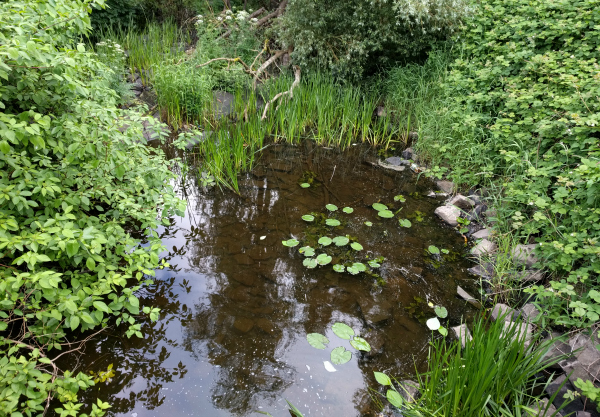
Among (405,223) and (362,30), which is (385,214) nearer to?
(405,223)

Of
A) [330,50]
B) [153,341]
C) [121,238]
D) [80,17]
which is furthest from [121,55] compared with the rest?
[153,341]

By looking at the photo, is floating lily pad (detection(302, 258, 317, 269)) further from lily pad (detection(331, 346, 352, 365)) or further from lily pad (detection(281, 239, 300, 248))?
lily pad (detection(331, 346, 352, 365))

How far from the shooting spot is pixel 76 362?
2.36 metres

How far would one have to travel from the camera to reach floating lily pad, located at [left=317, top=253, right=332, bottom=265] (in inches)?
136

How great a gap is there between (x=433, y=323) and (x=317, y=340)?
38.5 inches

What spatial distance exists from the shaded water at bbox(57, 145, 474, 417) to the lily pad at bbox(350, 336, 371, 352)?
43 mm

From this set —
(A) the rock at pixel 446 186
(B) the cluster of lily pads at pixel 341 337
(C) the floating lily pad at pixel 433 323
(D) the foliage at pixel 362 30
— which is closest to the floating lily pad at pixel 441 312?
(C) the floating lily pad at pixel 433 323

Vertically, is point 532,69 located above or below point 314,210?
above

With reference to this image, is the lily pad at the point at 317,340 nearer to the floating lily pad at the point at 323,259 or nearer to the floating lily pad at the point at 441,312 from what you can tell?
the floating lily pad at the point at 323,259

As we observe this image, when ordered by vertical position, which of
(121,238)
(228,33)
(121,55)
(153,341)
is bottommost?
(153,341)

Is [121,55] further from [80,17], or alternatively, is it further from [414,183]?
[414,183]

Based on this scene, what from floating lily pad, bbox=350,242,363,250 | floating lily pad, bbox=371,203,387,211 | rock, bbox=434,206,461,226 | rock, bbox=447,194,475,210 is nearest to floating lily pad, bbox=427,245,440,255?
rock, bbox=434,206,461,226

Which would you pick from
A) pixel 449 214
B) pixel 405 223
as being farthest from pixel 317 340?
pixel 449 214

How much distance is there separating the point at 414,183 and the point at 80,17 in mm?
4216
